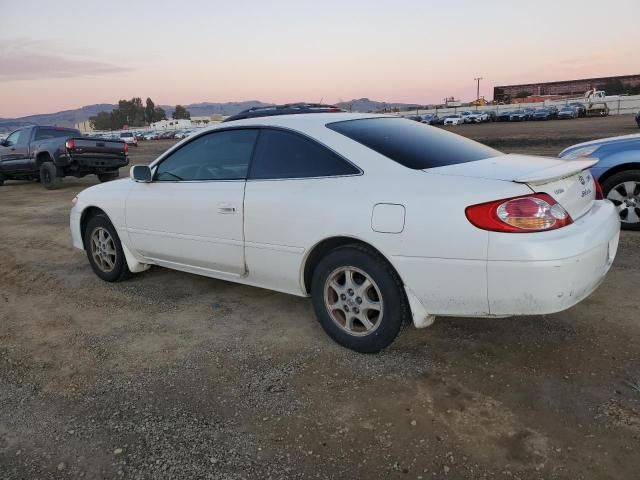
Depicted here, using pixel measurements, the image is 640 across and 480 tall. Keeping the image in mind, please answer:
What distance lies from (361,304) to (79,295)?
9.87 feet

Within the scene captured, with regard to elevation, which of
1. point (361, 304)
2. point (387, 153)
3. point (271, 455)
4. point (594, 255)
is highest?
point (387, 153)

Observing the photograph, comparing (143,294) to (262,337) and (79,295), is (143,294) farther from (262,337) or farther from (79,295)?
(262,337)

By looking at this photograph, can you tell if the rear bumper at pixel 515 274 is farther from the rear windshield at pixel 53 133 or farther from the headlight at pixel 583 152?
the rear windshield at pixel 53 133

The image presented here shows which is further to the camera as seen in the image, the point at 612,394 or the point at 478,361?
the point at 478,361

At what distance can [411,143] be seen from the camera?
359 centimetres

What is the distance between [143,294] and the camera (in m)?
4.86

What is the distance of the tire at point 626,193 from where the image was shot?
6008 millimetres

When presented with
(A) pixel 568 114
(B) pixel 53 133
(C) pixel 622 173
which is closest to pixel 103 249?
(C) pixel 622 173

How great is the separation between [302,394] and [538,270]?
1.47 meters

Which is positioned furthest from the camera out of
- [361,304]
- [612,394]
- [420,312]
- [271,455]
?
[361,304]

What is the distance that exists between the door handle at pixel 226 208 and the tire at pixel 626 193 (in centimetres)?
452

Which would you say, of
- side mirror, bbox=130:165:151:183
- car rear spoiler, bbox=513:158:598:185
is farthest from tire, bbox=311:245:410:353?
side mirror, bbox=130:165:151:183

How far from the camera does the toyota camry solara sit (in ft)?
9.27

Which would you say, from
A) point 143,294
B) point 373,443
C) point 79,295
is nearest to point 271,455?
point 373,443
